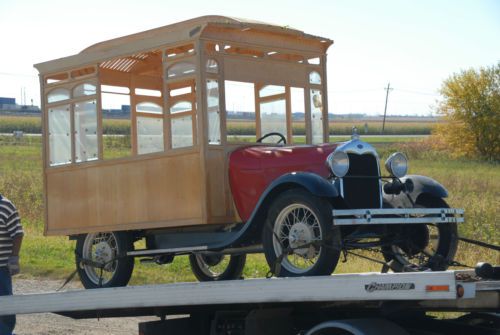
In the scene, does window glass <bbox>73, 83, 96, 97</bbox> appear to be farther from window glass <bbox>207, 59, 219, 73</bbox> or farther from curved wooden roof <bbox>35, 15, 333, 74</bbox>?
window glass <bbox>207, 59, 219, 73</bbox>

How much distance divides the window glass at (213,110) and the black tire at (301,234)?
1.24 meters

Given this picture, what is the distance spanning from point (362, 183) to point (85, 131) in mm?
3269

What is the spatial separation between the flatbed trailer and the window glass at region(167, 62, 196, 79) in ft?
7.48

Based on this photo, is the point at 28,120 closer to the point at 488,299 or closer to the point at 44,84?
the point at 44,84

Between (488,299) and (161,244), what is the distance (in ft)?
13.8

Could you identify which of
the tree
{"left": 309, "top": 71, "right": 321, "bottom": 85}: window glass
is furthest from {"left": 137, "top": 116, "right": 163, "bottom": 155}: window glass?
the tree

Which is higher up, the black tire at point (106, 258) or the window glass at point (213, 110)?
the window glass at point (213, 110)

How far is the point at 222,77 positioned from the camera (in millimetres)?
9070

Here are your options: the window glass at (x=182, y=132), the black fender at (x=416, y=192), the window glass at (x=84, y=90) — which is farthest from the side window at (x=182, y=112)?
the black fender at (x=416, y=192)

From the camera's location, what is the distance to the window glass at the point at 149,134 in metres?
9.99

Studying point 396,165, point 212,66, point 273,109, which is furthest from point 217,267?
point 396,165

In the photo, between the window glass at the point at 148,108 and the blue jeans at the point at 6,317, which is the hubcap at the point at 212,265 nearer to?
the window glass at the point at 148,108

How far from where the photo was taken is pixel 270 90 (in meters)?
9.84

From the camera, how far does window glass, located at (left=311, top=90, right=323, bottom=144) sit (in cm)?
991
